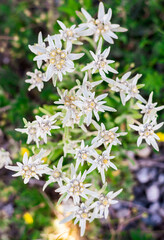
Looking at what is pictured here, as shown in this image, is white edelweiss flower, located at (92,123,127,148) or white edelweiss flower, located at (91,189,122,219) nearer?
white edelweiss flower, located at (92,123,127,148)

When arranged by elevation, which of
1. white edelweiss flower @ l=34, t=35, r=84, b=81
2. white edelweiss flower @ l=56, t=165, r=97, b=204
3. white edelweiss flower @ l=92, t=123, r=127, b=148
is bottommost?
white edelweiss flower @ l=56, t=165, r=97, b=204

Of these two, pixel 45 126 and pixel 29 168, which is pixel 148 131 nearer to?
pixel 45 126

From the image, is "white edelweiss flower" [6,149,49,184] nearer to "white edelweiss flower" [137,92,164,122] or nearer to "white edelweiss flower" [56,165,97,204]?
"white edelweiss flower" [56,165,97,204]

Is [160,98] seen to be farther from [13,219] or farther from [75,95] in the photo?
[13,219]

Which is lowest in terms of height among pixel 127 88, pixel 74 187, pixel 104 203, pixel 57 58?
pixel 104 203

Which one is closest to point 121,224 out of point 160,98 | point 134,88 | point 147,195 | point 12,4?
point 147,195

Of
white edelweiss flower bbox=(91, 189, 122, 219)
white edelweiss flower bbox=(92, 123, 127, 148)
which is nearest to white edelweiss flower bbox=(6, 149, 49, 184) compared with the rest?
white edelweiss flower bbox=(92, 123, 127, 148)

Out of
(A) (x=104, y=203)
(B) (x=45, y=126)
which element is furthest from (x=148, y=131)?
(B) (x=45, y=126)

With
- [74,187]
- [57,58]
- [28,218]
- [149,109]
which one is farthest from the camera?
[28,218]

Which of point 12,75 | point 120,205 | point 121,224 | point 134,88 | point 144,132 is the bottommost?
point 121,224

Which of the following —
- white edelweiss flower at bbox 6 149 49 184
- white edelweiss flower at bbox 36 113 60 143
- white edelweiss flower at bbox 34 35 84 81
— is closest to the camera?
white edelweiss flower at bbox 34 35 84 81

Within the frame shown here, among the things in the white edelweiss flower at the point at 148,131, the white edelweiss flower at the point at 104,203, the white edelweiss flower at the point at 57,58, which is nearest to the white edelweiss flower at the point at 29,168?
the white edelweiss flower at the point at 104,203
